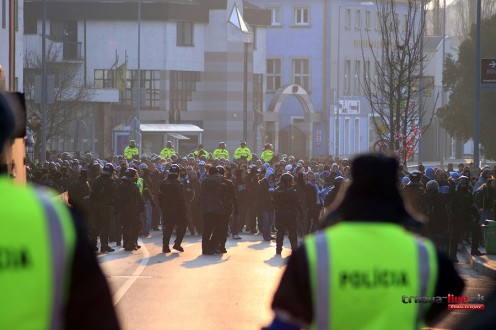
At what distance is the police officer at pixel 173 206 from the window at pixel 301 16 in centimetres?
6268

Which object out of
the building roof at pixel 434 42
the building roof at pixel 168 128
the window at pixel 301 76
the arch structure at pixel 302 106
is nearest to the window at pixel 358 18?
the window at pixel 301 76

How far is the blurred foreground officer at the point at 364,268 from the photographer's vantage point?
4.54m

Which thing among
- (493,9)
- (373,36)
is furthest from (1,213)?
(493,9)

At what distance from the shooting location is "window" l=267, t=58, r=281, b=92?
87.4m

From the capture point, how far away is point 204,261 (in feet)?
77.7

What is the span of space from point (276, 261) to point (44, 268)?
1995 cm

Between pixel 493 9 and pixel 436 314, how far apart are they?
9776 cm

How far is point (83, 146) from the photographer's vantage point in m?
68.8

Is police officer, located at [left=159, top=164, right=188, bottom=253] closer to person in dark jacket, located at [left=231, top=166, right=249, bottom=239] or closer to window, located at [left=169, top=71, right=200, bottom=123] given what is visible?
person in dark jacket, located at [left=231, top=166, right=249, bottom=239]

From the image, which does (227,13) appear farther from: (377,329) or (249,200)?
(377,329)

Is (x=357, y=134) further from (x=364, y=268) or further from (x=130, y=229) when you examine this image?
(x=364, y=268)

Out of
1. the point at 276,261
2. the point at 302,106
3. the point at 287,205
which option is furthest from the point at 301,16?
the point at 276,261

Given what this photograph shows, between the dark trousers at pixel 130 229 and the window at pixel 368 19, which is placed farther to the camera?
the window at pixel 368 19

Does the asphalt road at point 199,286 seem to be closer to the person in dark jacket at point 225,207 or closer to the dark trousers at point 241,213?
the person in dark jacket at point 225,207
